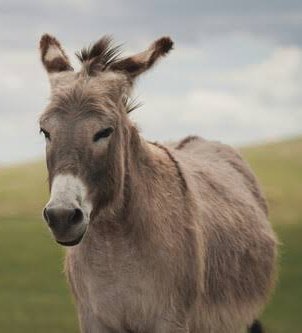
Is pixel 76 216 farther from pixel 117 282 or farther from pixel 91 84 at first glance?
pixel 117 282

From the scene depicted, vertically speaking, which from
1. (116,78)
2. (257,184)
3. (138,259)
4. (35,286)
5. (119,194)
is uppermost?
(116,78)

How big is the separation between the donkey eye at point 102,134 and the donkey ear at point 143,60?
718mm

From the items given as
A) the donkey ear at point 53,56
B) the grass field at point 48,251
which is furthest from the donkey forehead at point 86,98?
the grass field at point 48,251

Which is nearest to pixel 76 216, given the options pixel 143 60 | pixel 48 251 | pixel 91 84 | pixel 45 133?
pixel 45 133

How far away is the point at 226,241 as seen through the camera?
31.7 feet

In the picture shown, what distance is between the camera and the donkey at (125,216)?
7180 mm

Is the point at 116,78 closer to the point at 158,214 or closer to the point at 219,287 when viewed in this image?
the point at 158,214

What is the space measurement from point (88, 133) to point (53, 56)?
140cm

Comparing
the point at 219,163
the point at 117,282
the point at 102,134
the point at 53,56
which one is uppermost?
the point at 53,56

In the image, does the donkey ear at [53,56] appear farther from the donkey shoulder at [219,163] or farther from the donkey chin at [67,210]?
the donkey shoulder at [219,163]

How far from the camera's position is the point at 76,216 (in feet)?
22.8

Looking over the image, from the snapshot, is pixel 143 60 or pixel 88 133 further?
pixel 143 60

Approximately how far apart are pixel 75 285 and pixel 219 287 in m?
1.64

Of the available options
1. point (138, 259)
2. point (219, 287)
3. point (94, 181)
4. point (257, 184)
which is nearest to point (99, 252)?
point (138, 259)
